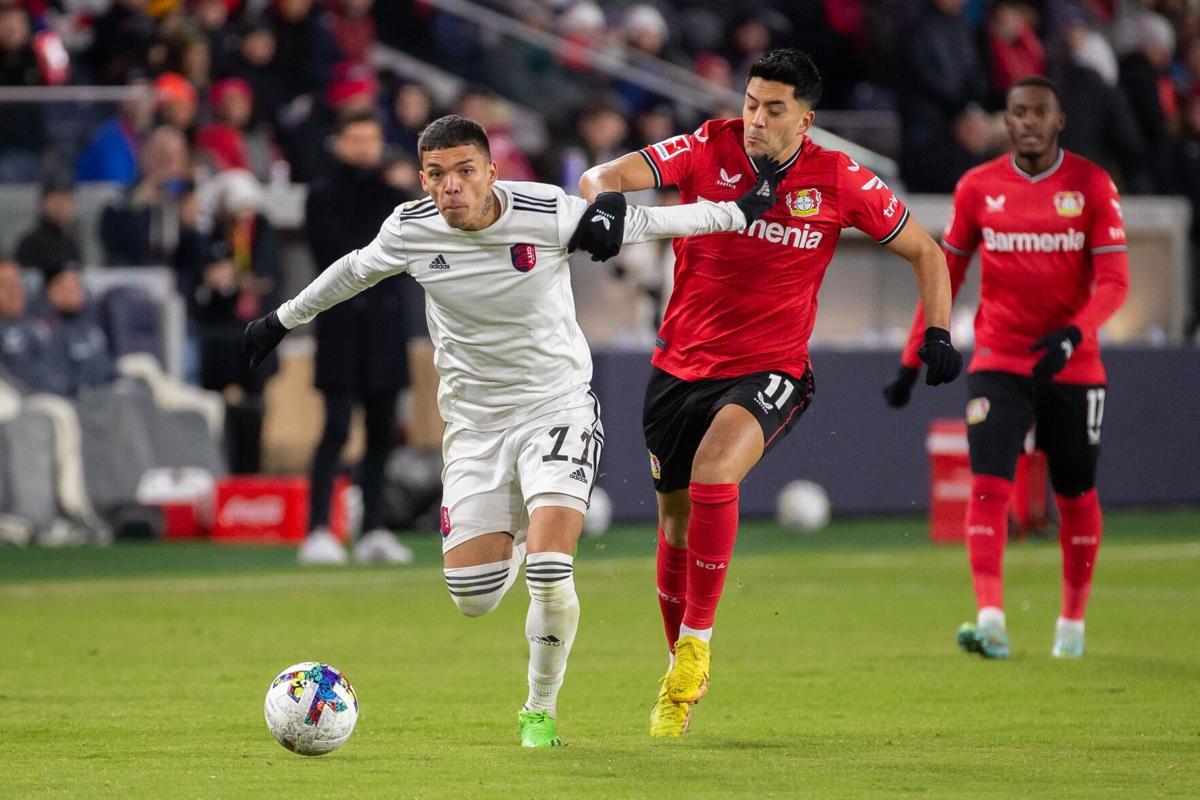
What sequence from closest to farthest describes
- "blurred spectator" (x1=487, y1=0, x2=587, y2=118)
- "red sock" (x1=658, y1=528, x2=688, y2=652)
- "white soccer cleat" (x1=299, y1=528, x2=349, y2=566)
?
"red sock" (x1=658, y1=528, x2=688, y2=652) → "white soccer cleat" (x1=299, y1=528, x2=349, y2=566) → "blurred spectator" (x1=487, y1=0, x2=587, y2=118)

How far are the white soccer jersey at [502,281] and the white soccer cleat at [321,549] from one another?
6.50 m

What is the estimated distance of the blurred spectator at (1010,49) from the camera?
2095cm

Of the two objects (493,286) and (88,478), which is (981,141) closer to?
(88,478)

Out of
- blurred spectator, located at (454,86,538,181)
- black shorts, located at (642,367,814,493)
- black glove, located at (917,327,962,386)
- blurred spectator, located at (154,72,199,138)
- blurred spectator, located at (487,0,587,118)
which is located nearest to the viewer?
black glove, located at (917,327,962,386)

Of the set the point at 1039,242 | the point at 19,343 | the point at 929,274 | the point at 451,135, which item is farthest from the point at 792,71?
the point at 19,343

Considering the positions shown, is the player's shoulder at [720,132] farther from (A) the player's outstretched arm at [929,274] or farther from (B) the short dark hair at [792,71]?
(A) the player's outstretched arm at [929,274]

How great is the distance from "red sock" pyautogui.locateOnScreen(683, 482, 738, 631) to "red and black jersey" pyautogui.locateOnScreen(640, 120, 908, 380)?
57 centimetres

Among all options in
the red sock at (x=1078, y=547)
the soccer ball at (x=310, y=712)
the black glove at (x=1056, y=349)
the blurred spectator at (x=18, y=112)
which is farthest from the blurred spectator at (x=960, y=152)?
the soccer ball at (x=310, y=712)

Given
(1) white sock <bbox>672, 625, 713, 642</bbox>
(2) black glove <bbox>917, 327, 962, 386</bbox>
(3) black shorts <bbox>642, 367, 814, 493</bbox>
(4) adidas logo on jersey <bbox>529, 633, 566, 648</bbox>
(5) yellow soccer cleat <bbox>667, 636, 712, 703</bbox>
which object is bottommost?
(5) yellow soccer cleat <bbox>667, 636, 712, 703</bbox>

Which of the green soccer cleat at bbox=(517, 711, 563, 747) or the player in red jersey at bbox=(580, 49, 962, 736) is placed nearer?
the green soccer cleat at bbox=(517, 711, 563, 747)

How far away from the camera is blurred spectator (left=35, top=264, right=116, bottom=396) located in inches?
610

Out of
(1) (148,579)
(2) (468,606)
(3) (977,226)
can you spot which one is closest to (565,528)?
(2) (468,606)

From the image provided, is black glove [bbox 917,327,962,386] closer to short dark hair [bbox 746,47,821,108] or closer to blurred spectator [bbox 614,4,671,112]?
short dark hair [bbox 746,47,821,108]

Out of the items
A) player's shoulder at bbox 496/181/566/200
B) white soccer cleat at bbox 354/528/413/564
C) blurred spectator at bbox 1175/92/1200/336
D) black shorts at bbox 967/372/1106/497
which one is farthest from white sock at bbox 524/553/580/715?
blurred spectator at bbox 1175/92/1200/336
